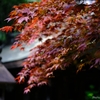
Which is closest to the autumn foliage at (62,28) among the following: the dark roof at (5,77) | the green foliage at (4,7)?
the dark roof at (5,77)

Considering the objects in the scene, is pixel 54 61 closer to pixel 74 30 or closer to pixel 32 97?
pixel 74 30

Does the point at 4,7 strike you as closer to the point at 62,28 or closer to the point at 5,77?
the point at 5,77

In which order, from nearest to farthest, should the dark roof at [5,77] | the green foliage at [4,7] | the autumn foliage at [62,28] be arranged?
the autumn foliage at [62,28] → the dark roof at [5,77] → the green foliage at [4,7]

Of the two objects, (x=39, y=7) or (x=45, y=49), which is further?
(x=45, y=49)

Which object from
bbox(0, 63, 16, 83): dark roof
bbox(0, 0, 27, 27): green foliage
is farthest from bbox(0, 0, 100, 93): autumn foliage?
bbox(0, 0, 27, 27): green foliage

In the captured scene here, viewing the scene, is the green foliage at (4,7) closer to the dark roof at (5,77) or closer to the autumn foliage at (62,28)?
the dark roof at (5,77)

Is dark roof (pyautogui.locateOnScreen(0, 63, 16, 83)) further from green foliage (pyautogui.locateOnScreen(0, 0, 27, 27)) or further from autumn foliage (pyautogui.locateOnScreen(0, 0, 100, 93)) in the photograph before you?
green foliage (pyautogui.locateOnScreen(0, 0, 27, 27))


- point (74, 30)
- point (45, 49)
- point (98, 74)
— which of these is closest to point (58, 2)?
point (74, 30)

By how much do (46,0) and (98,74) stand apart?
241cm

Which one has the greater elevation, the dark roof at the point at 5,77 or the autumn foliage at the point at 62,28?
the autumn foliage at the point at 62,28

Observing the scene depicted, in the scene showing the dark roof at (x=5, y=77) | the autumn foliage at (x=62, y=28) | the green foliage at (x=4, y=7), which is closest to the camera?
the autumn foliage at (x=62, y=28)

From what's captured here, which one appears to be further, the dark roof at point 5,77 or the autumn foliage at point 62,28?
the dark roof at point 5,77

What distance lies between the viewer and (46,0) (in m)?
2.70

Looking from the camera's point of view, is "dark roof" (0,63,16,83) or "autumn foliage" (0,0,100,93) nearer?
"autumn foliage" (0,0,100,93)
